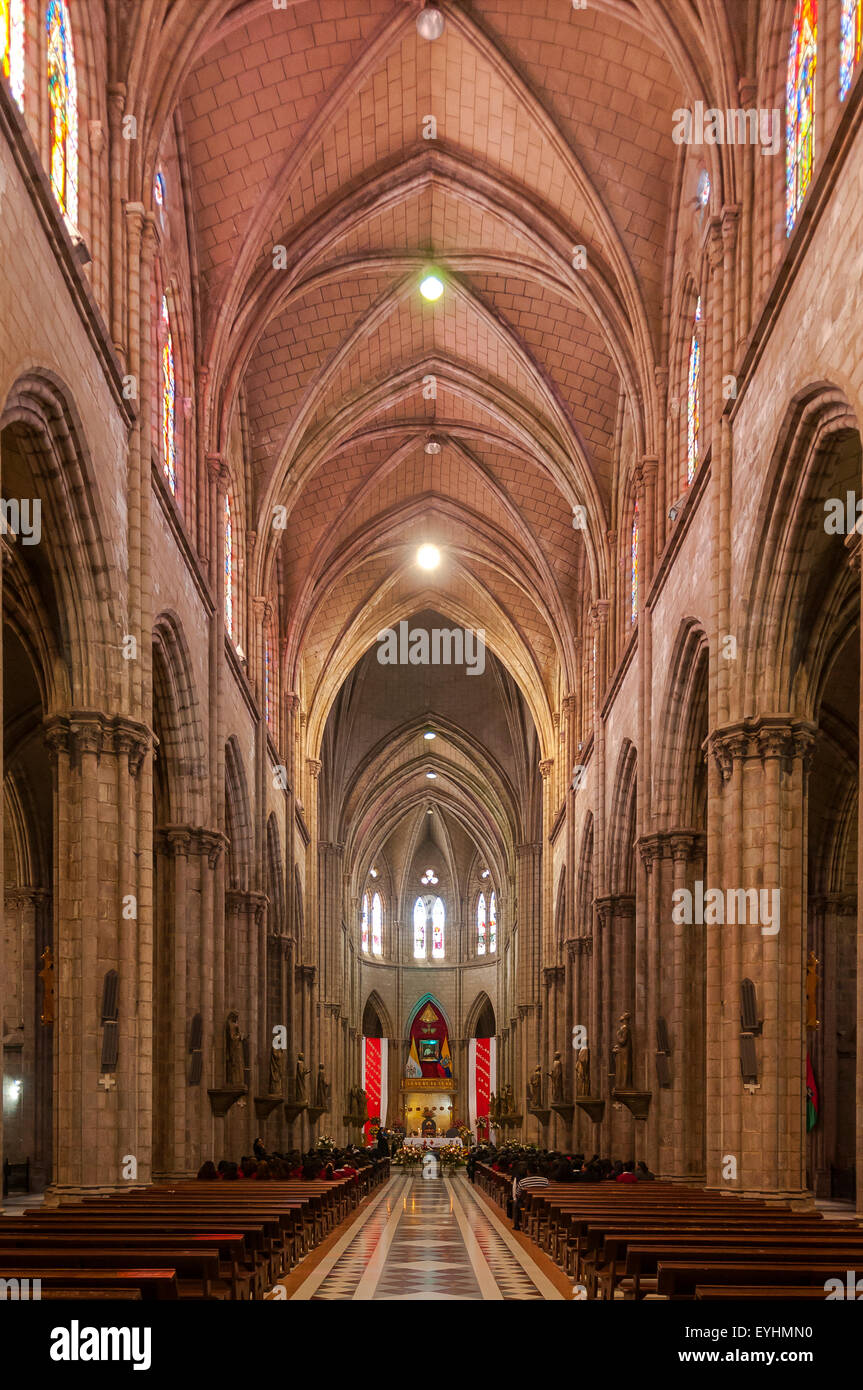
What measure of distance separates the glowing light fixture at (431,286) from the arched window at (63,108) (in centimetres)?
1453

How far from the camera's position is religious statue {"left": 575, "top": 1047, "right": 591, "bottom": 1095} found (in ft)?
115

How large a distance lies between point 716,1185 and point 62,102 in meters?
15.9

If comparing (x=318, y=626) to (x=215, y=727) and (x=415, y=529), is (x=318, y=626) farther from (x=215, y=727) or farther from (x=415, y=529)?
(x=215, y=727)

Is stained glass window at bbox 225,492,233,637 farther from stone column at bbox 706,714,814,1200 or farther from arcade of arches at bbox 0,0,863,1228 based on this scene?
stone column at bbox 706,714,814,1200

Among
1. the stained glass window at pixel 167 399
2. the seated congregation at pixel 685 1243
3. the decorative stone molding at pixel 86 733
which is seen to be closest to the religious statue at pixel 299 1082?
the seated congregation at pixel 685 1243

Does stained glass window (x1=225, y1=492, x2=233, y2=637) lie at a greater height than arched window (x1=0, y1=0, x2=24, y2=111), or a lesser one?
lesser

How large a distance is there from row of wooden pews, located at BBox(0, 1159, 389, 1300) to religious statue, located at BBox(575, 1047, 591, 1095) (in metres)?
16.3

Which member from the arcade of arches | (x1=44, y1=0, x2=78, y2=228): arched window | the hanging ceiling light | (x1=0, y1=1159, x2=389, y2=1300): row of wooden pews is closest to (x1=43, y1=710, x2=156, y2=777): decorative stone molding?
the arcade of arches

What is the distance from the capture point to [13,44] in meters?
15.4

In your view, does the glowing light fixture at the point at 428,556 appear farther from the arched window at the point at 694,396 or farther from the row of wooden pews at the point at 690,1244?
the row of wooden pews at the point at 690,1244

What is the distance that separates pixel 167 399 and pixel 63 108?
7.98 m

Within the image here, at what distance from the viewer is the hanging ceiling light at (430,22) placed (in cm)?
2469

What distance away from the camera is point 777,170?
19141 mm
